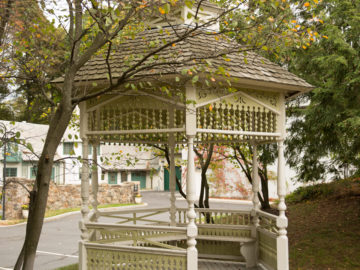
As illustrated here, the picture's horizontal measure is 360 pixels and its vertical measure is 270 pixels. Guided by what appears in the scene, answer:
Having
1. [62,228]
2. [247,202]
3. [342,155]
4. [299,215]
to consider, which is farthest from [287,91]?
[247,202]

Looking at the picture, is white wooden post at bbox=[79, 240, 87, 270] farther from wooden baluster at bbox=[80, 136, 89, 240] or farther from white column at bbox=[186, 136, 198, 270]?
white column at bbox=[186, 136, 198, 270]

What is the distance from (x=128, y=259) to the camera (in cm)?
649

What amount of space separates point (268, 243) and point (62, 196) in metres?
19.1

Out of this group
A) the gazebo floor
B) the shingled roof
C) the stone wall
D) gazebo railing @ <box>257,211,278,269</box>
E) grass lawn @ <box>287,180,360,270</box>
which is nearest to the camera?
the shingled roof

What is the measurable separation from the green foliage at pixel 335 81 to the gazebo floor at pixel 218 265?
147 inches

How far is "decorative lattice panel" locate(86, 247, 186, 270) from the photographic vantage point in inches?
245

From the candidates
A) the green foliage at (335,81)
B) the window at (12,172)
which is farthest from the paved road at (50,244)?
the window at (12,172)

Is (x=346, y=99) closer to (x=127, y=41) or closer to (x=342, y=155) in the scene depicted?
(x=342, y=155)

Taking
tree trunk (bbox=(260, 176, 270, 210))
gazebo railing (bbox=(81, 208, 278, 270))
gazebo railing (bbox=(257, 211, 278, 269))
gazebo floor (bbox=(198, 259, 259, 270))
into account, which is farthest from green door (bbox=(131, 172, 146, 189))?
gazebo railing (bbox=(257, 211, 278, 269))

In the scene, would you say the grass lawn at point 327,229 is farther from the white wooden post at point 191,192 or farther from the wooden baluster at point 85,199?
the wooden baluster at point 85,199

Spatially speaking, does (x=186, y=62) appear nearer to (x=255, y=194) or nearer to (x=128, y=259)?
(x=128, y=259)

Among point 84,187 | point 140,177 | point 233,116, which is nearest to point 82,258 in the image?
point 84,187

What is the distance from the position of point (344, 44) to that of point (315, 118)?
1.98 m

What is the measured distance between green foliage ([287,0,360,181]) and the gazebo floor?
3733mm
